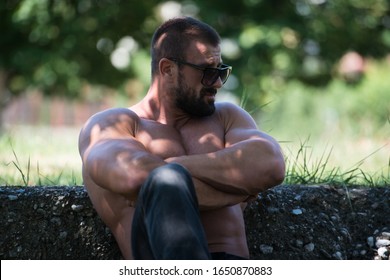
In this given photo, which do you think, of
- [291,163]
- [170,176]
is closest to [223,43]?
[291,163]

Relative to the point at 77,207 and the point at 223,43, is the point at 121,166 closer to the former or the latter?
the point at 77,207

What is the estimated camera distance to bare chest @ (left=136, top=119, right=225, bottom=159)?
405 centimetres

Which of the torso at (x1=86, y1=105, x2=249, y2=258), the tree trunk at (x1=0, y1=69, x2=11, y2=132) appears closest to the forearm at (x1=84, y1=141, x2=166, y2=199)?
the torso at (x1=86, y1=105, x2=249, y2=258)

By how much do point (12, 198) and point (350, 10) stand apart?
12.9 metres

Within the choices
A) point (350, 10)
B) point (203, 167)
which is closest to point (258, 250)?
point (203, 167)

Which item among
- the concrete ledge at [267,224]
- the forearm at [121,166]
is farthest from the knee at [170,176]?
the concrete ledge at [267,224]

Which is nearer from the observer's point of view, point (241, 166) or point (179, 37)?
point (241, 166)

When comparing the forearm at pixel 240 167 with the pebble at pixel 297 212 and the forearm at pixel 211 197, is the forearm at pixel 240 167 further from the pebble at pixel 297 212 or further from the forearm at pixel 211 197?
the pebble at pixel 297 212

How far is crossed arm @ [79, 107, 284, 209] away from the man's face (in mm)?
329

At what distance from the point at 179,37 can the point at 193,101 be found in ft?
1.01

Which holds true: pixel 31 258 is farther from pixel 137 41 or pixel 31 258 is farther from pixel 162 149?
pixel 137 41

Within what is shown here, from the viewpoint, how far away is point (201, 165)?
3.77m

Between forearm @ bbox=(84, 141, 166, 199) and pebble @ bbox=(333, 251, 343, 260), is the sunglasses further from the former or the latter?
pebble @ bbox=(333, 251, 343, 260)

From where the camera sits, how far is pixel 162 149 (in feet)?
13.3
